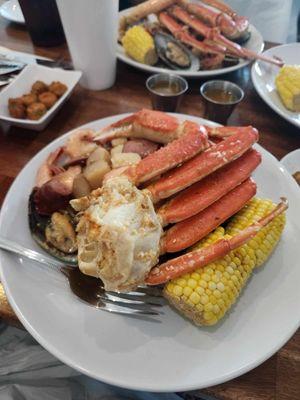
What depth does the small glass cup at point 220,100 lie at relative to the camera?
1.13m

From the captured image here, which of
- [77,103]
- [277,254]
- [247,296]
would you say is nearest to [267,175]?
[277,254]

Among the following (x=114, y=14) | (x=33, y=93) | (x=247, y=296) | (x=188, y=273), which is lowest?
(x=247, y=296)

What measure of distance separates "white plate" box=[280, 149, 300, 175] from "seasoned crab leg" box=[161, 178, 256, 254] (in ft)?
0.92

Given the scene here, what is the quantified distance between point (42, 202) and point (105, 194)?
26cm

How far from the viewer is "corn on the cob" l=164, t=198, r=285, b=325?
634 mm

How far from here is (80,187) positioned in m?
0.89

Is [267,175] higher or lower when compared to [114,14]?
lower

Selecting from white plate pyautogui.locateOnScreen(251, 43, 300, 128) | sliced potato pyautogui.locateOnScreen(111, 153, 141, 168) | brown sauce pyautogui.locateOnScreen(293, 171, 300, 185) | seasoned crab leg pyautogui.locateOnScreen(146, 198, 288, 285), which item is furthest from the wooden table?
sliced potato pyautogui.locateOnScreen(111, 153, 141, 168)

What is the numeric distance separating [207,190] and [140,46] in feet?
3.11

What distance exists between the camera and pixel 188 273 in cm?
67

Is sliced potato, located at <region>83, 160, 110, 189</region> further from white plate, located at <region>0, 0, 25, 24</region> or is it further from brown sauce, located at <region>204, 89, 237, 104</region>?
white plate, located at <region>0, 0, 25, 24</region>

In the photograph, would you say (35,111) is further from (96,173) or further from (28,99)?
(96,173)

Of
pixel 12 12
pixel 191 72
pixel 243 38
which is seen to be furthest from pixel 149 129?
pixel 12 12

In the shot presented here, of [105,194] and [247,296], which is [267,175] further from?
[105,194]
